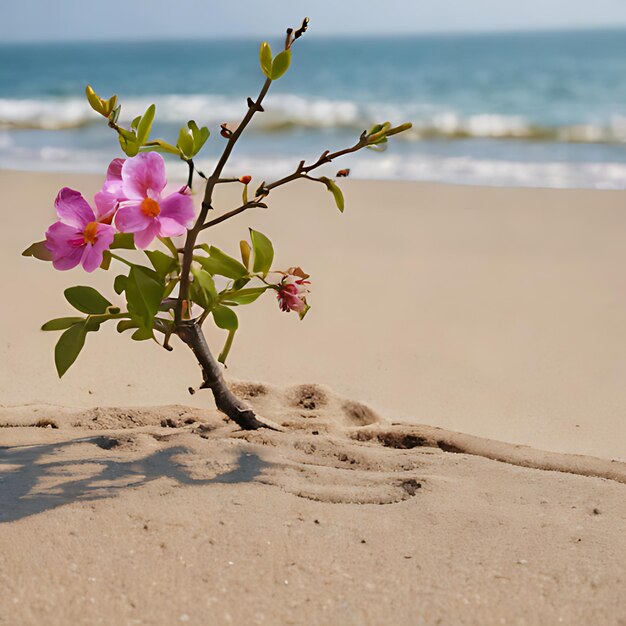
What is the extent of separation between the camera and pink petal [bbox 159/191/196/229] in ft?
5.69

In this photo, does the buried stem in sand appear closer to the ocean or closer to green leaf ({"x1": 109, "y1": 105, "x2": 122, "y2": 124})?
green leaf ({"x1": 109, "y1": 105, "x2": 122, "y2": 124})

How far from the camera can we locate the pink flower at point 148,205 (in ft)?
5.65

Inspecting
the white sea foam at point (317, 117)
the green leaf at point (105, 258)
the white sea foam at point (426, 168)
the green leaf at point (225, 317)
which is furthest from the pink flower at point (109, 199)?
the white sea foam at point (317, 117)

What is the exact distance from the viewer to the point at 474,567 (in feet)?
5.02

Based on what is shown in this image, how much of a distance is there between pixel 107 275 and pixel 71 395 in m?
1.34

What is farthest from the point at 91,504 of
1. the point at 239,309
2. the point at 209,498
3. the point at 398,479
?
the point at 239,309

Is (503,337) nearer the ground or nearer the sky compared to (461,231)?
nearer the ground

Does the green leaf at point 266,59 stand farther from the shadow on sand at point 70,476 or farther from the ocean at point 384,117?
the ocean at point 384,117

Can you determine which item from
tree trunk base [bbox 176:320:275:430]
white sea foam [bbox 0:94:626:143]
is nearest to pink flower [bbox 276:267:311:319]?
tree trunk base [bbox 176:320:275:430]

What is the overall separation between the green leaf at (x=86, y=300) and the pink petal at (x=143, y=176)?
0.31 metres

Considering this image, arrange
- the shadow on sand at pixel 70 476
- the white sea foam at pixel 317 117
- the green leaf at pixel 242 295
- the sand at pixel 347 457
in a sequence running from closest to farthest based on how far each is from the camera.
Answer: the sand at pixel 347 457
the shadow on sand at pixel 70 476
the green leaf at pixel 242 295
the white sea foam at pixel 317 117

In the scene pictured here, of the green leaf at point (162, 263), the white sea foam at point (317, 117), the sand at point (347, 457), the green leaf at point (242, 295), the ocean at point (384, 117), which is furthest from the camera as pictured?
the white sea foam at point (317, 117)

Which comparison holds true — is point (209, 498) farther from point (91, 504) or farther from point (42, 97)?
point (42, 97)

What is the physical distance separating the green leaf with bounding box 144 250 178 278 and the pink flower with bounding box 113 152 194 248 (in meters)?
0.17
